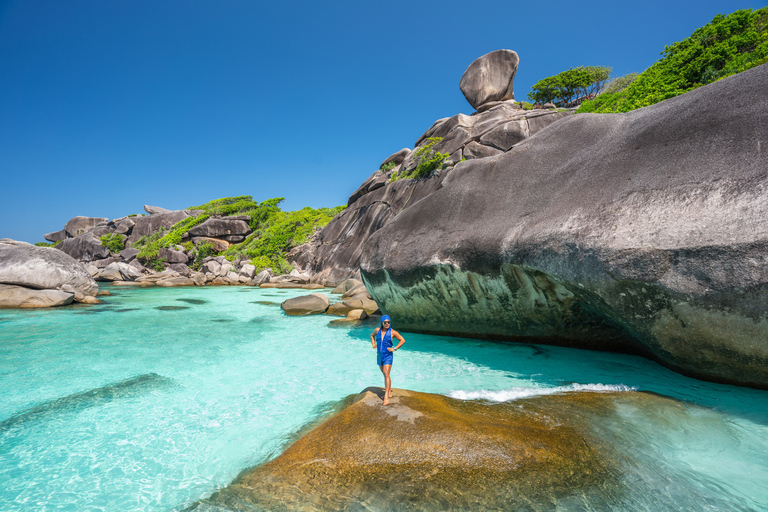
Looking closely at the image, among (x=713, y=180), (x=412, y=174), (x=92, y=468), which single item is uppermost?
(x=412, y=174)

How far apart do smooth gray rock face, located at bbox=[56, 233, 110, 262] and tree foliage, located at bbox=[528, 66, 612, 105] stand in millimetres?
53437

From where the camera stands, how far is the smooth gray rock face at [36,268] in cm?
1560

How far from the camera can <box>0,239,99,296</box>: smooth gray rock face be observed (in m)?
15.6

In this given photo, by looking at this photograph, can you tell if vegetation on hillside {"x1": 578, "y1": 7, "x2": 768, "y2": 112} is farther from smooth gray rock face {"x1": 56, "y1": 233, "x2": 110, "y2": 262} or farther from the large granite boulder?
the large granite boulder

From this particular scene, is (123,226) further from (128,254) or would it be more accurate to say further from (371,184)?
(371,184)

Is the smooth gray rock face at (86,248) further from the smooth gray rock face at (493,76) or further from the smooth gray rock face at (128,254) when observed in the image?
the smooth gray rock face at (493,76)

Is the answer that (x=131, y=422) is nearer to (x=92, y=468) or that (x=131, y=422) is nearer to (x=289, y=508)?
(x=92, y=468)

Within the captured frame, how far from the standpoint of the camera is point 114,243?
42969mm

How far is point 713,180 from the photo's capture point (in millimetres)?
4816

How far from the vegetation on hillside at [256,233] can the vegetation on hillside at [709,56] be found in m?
27.4

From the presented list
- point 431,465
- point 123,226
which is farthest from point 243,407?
point 123,226

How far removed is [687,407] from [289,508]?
5.05 metres

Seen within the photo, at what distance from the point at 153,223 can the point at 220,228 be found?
12390 mm

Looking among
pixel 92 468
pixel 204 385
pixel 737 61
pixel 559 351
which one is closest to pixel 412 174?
pixel 737 61
